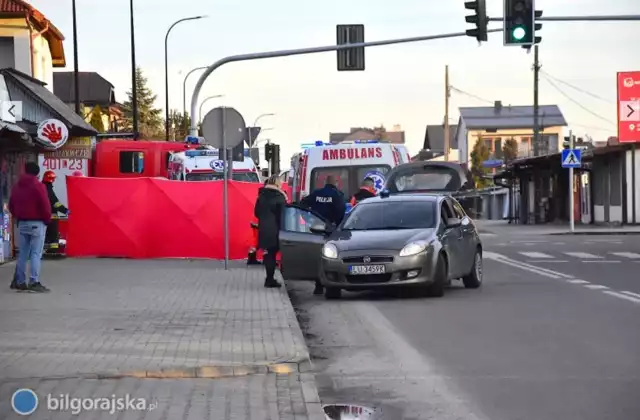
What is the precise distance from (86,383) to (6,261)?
1562 centimetres

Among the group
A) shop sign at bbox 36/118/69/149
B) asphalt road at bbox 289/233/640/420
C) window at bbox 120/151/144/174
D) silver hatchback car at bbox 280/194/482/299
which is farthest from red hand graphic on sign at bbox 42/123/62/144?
window at bbox 120/151/144/174

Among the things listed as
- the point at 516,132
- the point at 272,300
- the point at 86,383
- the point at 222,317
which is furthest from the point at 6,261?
the point at 516,132

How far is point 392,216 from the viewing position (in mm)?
17312

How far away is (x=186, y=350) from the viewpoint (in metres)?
10.4

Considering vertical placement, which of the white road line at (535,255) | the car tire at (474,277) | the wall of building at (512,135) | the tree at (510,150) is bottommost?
the white road line at (535,255)

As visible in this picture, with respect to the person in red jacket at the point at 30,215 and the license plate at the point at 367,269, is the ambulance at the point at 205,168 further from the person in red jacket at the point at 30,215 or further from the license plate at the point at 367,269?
the license plate at the point at 367,269

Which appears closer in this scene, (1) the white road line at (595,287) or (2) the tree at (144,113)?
(1) the white road line at (595,287)

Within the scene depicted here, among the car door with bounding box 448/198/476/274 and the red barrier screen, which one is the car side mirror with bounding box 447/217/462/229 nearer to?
the car door with bounding box 448/198/476/274

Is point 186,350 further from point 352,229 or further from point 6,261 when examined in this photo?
point 6,261

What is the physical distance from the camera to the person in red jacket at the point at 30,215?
641 inches

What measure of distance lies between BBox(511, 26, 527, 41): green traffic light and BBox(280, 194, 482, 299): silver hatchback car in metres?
→ 5.59

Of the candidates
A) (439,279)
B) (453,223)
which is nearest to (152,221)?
(453,223)

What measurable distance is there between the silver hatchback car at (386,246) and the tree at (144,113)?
65341 millimetres

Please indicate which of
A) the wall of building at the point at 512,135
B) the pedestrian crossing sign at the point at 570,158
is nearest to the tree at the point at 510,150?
the wall of building at the point at 512,135
